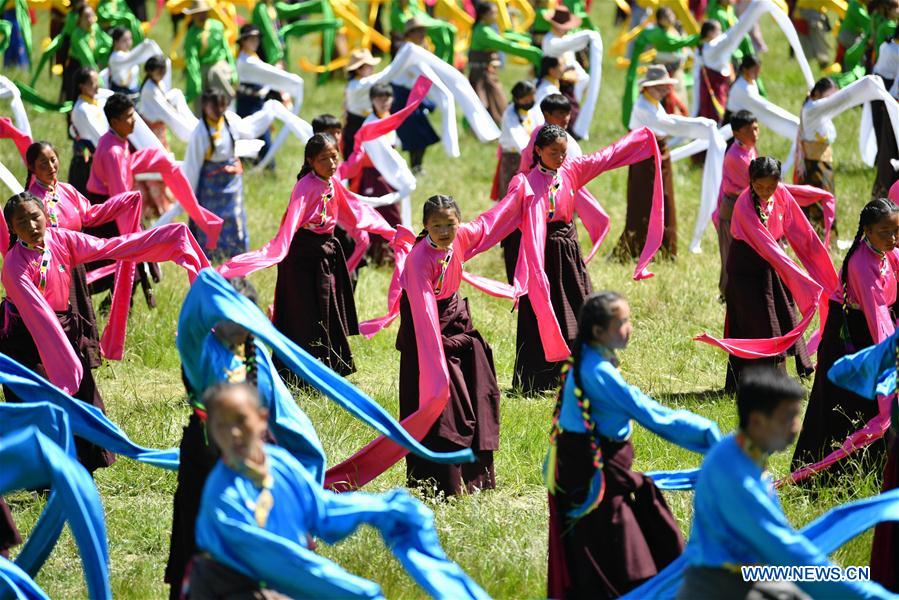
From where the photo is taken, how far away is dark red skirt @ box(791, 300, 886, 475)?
696cm

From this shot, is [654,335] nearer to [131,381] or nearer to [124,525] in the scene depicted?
[131,381]

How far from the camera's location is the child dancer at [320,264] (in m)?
8.67

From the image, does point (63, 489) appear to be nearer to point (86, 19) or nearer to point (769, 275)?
point (769, 275)

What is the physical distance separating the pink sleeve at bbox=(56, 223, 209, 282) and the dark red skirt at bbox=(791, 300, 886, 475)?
3118mm

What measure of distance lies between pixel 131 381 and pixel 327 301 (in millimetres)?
1481

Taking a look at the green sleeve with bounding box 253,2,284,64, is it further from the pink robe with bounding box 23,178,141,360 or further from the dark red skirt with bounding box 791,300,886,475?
the dark red skirt with bounding box 791,300,886,475

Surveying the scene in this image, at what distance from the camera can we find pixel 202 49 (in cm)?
1516

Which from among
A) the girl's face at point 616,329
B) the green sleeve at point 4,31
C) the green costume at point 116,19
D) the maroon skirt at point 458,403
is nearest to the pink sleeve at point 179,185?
the maroon skirt at point 458,403

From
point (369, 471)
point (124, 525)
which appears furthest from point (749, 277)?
point (124, 525)

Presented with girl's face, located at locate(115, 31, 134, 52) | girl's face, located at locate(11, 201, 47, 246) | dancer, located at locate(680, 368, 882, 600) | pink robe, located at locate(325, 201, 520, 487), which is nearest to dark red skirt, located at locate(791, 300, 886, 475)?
pink robe, located at locate(325, 201, 520, 487)

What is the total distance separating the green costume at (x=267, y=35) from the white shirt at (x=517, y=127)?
19.2 ft

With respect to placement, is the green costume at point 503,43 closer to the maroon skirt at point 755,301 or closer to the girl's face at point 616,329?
the maroon skirt at point 755,301

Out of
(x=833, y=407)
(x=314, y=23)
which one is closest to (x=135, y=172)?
(x=833, y=407)

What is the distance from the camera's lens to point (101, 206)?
855 centimetres
